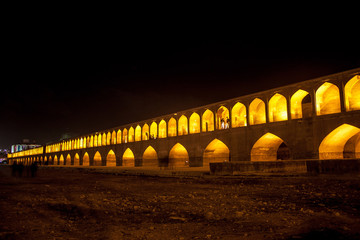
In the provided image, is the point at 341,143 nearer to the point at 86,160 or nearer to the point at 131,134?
the point at 131,134

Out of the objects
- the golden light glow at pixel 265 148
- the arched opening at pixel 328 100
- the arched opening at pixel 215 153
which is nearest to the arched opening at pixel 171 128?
the arched opening at pixel 215 153

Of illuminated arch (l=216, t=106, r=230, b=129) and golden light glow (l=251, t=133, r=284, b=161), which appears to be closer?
golden light glow (l=251, t=133, r=284, b=161)

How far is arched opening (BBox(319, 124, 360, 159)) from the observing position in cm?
1290

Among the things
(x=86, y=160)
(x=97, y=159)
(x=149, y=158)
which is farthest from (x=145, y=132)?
(x=86, y=160)

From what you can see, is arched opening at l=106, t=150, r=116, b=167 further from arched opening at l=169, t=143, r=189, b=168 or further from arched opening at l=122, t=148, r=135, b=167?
arched opening at l=169, t=143, r=189, b=168

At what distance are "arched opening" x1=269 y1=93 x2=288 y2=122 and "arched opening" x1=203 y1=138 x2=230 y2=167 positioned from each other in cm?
403

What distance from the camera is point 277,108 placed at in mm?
15836

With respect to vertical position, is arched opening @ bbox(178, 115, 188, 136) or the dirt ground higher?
arched opening @ bbox(178, 115, 188, 136)

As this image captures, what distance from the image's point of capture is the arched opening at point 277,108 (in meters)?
15.3

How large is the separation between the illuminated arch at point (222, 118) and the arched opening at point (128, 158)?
11.7 m

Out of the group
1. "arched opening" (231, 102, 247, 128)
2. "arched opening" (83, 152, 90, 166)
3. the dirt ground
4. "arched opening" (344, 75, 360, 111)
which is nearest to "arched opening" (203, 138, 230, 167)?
"arched opening" (231, 102, 247, 128)

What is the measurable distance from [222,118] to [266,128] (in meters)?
4.16

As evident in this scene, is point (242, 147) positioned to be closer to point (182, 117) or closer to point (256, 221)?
point (182, 117)

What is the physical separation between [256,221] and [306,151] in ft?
36.7
